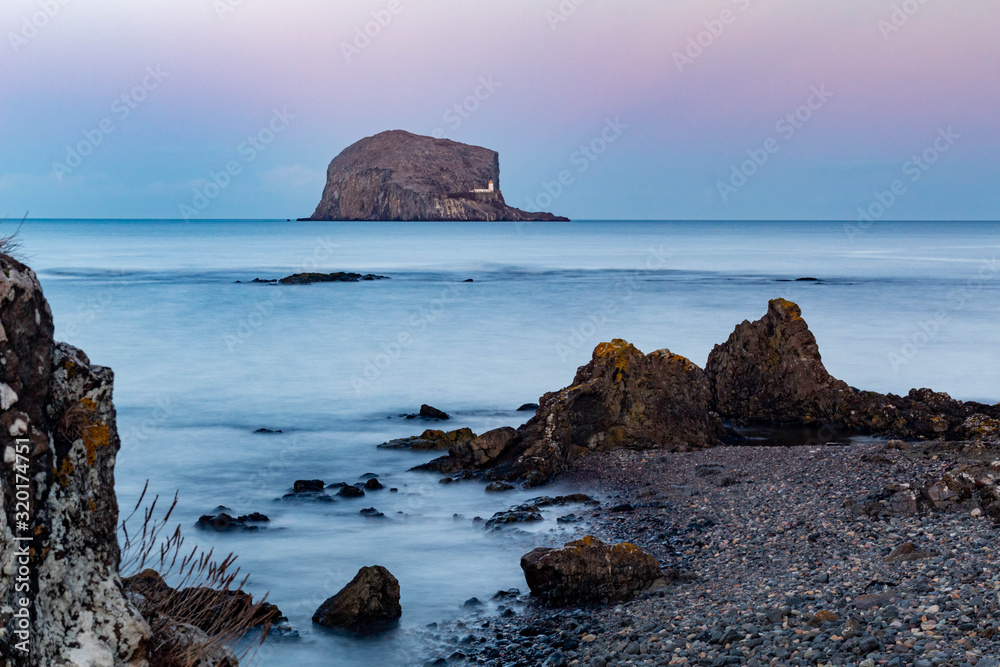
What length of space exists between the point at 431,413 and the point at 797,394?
7.37 m

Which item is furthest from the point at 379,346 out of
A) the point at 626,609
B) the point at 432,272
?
the point at 432,272

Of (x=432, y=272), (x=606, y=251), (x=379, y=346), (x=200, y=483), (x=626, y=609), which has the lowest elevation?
(x=626, y=609)

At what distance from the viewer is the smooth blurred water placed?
1149 cm

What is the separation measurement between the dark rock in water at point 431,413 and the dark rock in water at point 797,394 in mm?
5581

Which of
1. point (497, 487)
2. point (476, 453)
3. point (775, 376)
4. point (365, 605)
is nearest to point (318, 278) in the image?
point (775, 376)

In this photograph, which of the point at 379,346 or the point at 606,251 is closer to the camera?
the point at 379,346

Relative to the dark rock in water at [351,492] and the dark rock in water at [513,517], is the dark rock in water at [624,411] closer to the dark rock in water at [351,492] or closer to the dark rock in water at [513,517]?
the dark rock in water at [513,517]

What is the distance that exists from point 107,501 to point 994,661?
567 cm

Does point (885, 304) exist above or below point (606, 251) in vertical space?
below

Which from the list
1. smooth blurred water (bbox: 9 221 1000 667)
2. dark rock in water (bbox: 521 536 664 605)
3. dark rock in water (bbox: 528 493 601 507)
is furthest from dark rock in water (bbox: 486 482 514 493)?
dark rock in water (bbox: 521 536 664 605)

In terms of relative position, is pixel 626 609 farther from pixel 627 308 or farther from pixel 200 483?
pixel 627 308

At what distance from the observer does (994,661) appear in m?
6.18

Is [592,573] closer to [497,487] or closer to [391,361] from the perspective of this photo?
[497,487]

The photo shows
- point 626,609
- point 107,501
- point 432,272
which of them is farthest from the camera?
point 432,272
